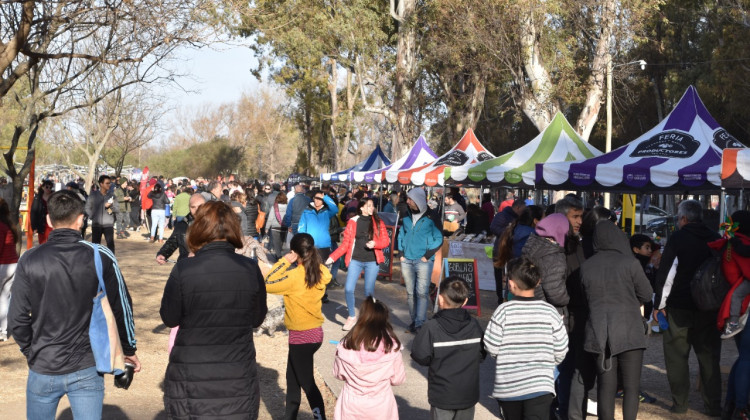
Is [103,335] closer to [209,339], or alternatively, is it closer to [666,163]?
[209,339]

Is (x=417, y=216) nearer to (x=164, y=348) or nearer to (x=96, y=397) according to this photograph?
(x=164, y=348)

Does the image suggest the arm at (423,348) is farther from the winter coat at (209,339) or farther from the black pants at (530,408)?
the winter coat at (209,339)

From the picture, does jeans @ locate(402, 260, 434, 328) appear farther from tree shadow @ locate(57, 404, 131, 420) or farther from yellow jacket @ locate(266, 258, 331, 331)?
tree shadow @ locate(57, 404, 131, 420)

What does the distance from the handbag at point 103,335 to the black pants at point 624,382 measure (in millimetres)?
3503

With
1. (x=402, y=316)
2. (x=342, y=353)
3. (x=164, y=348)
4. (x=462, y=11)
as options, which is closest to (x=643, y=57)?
(x=462, y=11)

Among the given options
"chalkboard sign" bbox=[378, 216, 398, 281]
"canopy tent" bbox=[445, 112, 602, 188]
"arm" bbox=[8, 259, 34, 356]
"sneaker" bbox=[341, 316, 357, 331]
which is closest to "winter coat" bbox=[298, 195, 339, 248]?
"sneaker" bbox=[341, 316, 357, 331]

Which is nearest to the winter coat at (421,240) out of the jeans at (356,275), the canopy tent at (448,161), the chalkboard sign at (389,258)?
the jeans at (356,275)

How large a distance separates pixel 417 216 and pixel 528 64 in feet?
60.4

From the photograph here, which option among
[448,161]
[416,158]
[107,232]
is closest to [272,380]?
[107,232]

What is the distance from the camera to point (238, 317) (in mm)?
4086

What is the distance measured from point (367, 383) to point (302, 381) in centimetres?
112

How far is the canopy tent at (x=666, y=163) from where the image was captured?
1091 centimetres

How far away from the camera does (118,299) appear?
4363 mm

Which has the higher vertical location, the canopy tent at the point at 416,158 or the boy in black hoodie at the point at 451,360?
the canopy tent at the point at 416,158
